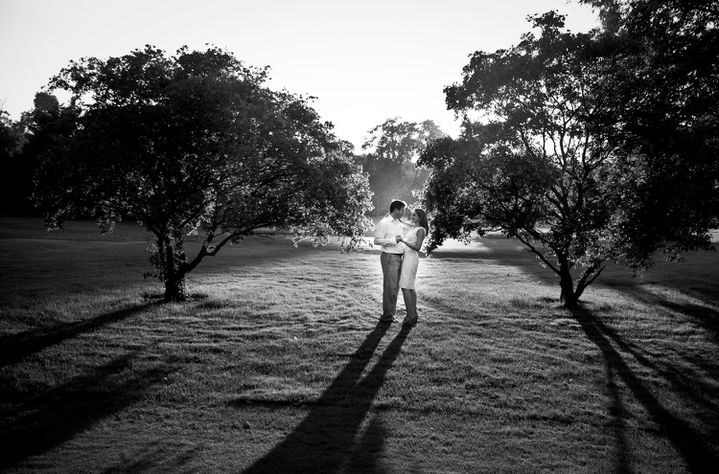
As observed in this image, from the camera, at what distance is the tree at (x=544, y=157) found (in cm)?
1137

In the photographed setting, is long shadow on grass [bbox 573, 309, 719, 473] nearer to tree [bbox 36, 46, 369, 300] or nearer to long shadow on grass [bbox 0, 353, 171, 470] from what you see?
long shadow on grass [bbox 0, 353, 171, 470]

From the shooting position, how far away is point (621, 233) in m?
10.3

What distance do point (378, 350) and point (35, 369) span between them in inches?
Answer: 245

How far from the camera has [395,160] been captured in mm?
103125

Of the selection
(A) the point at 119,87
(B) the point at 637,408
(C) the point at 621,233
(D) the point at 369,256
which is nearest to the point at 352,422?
(B) the point at 637,408

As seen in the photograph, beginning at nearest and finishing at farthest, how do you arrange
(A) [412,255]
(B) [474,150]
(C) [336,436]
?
(C) [336,436]
(A) [412,255]
(B) [474,150]

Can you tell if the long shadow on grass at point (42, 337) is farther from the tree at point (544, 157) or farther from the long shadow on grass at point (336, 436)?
the tree at point (544, 157)

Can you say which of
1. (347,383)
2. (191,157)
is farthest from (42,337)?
(347,383)

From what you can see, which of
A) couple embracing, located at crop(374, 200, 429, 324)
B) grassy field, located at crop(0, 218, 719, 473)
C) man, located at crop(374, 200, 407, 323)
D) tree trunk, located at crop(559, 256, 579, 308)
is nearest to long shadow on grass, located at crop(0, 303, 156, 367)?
grassy field, located at crop(0, 218, 719, 473)

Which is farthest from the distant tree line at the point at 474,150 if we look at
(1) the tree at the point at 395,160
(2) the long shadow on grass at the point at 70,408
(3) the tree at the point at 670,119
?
(1) the tree at the point at 395,160

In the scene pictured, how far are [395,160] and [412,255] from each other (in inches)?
3719

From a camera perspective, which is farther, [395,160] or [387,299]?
[395,160]

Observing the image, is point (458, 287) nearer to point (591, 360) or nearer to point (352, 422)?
point (591, 360)

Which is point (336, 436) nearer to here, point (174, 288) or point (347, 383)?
point (347, 383)
